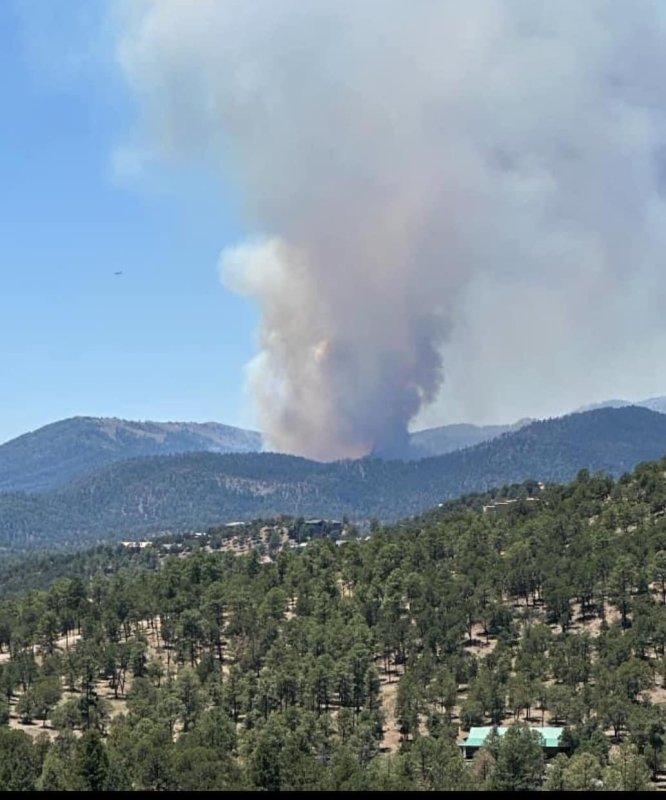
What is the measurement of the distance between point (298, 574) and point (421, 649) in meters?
34.2

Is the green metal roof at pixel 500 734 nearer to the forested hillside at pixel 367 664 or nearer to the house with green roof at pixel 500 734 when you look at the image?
the house with green roof at pixel 500 734

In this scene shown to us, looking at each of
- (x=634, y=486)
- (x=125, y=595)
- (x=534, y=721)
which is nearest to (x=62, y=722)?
(x=125, y=595)

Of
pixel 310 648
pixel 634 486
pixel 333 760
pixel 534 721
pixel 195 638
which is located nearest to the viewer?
pixel 333 760

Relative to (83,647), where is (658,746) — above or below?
below

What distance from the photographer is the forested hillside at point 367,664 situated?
4040 inches

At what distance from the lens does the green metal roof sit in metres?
115

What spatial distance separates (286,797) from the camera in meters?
18.2

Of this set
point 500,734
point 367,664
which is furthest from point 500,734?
point 367,664

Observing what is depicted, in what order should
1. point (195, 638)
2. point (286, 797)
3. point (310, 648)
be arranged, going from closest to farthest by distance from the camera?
point (286, 797) < point (310, 648) < point (195, 638)

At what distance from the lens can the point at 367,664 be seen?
462 feet

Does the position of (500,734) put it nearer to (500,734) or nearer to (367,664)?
(500,734)

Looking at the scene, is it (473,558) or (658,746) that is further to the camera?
(473,558)

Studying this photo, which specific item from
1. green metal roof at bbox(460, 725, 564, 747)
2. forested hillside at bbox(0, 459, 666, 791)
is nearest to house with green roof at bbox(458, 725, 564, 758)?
green metal roof at bbox(460, 725, 564, 747)

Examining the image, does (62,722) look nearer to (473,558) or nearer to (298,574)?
(298,574)
